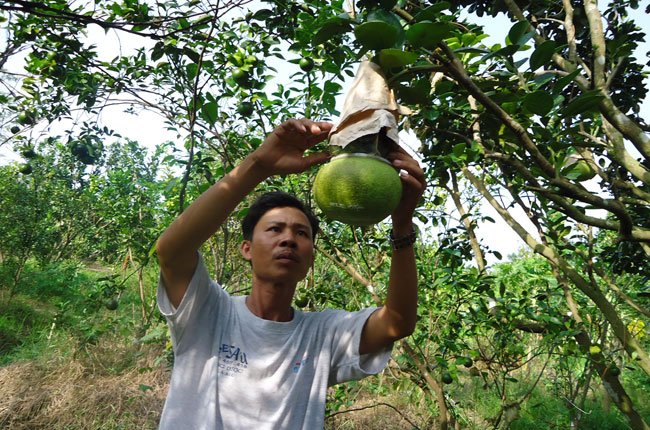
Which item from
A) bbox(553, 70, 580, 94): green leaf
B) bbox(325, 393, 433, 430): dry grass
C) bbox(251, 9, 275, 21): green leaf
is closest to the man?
bbox(553, 70, 580, 94): green leaf

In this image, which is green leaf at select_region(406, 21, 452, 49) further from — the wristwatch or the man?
the wristwatch

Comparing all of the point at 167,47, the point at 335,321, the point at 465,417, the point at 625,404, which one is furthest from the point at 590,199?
the point at 465,417

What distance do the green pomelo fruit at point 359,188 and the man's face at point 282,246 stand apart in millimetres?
433

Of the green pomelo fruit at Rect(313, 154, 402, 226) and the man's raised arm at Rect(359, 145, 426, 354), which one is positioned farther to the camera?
the man's raised arm at Rect(359, 145, 426, 354)

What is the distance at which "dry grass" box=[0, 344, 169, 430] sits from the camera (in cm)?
443

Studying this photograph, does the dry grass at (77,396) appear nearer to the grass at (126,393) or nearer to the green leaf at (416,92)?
the grass at (126,393)

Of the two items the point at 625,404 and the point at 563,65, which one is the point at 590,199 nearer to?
the point at 563,65

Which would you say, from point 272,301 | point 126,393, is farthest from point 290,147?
point 126,393

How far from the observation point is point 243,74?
2443mm

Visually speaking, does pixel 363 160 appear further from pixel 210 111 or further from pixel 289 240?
pixel 210 111

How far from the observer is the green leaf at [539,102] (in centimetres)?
105

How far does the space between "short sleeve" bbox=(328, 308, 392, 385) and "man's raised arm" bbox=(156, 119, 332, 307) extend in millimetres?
529

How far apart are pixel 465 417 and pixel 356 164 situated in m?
3.83

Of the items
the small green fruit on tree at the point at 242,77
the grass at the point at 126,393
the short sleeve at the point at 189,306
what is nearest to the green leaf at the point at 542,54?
the short sleeve at the point at 189,306
